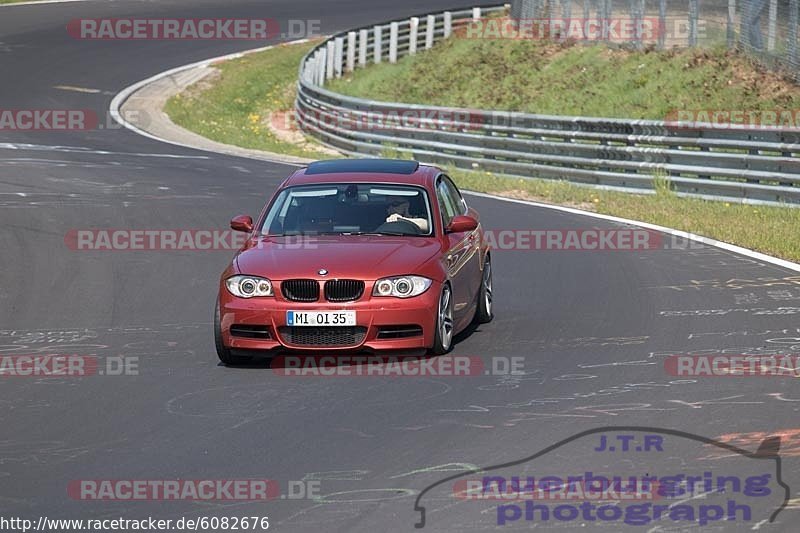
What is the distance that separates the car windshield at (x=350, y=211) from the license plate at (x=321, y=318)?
129cm

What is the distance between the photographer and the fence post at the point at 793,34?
2787 cm

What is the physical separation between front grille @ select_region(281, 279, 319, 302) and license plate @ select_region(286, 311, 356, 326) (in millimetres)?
141

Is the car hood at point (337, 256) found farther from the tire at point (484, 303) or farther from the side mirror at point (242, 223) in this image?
the tire at point (484, 303)

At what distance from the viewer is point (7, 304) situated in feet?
46.7

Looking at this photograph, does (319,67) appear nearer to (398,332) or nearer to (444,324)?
(444,324)

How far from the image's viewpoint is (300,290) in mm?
11141

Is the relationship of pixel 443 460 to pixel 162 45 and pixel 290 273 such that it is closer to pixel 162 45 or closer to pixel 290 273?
pixel 290 273

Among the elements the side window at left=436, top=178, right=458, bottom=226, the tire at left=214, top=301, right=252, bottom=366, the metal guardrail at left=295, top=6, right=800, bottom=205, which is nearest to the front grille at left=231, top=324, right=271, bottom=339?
the tire at left=214, top=301, right=252, bottom=366

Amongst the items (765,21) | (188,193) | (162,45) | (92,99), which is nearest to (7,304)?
(188,193)

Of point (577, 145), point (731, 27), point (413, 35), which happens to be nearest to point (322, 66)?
point (413, 35)

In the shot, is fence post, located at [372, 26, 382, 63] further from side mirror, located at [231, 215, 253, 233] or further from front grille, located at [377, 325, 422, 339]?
front grille, located at [377, 325, 422, 339]

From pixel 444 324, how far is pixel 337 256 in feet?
3.27

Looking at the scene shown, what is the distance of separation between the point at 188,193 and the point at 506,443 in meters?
15.3

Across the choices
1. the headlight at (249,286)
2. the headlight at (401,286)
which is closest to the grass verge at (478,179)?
the headlight at (401,286)
